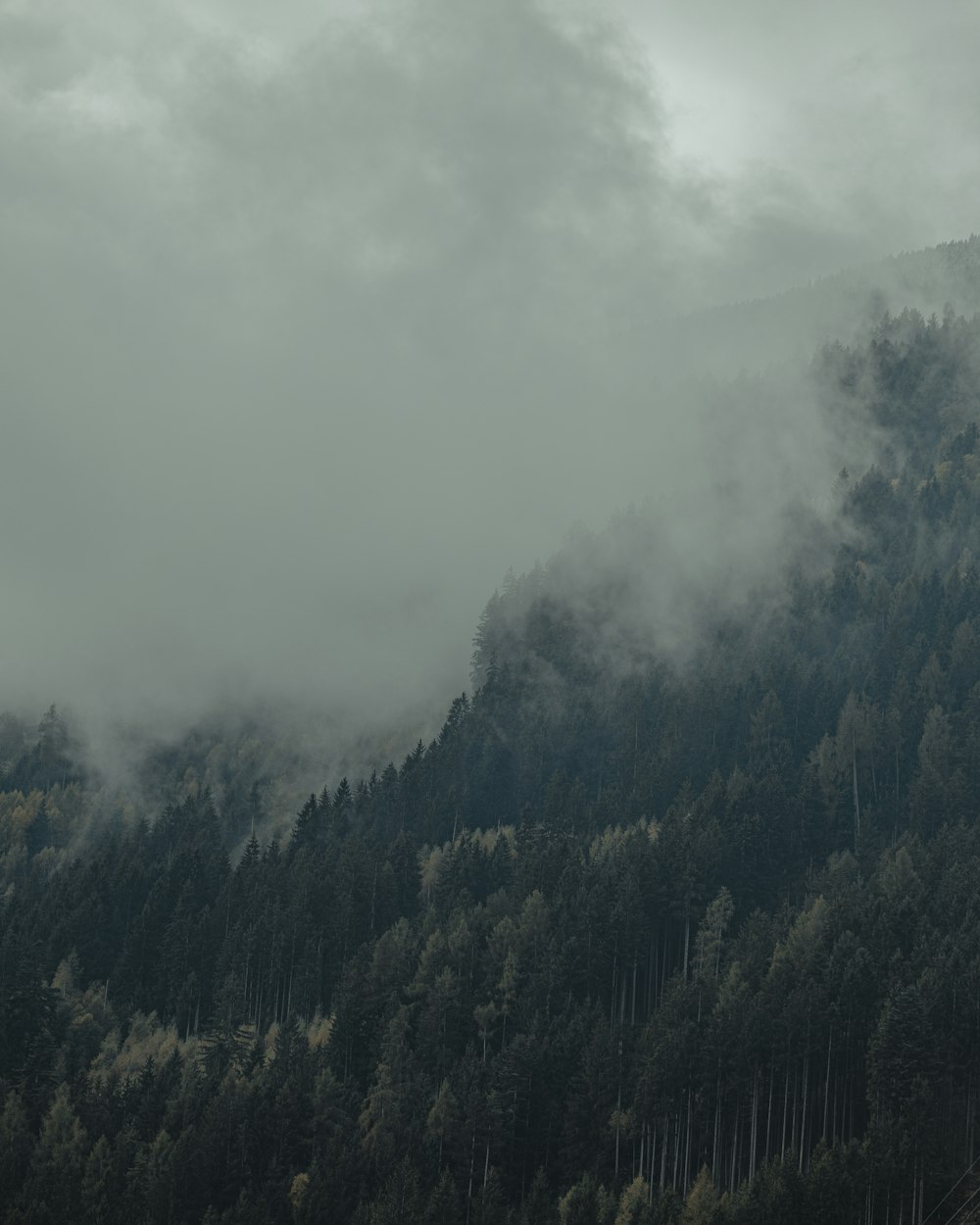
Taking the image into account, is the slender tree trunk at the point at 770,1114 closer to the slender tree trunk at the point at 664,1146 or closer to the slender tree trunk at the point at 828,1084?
the slender tree trunk at the point at 828,1084

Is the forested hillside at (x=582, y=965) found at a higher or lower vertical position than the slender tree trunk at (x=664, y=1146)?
higher

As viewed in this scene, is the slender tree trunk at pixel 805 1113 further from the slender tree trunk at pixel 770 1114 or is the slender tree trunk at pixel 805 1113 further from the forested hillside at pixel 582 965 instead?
the slender tree trunk at pixel 770 1114

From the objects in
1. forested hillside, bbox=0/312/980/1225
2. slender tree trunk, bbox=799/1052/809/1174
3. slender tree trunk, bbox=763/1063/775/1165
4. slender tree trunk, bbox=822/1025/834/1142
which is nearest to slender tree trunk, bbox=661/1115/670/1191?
forested hillside, bbox=0/312/980/1225

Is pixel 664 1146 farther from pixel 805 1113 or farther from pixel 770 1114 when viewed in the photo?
pixel 805 1113

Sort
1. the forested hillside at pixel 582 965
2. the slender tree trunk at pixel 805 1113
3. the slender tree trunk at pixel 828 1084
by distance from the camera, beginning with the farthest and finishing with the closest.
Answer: the forested hillside at pixel 582 965 < the slender tree trunk at pixel 805 1113 < the slender tree trunk at pixel 828 1084

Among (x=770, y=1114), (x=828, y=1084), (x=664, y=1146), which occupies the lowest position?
(x=664, y=1146)

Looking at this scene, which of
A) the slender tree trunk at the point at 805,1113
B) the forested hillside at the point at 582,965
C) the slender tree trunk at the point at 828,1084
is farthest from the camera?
the forested hillside at the point at 582,965

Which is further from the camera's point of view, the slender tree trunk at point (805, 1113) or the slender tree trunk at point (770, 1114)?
the slender tree trunk at point (770, 1114)

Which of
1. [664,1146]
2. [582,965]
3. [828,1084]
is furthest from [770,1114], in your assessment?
[582,965]

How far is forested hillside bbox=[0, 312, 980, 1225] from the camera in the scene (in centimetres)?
9838

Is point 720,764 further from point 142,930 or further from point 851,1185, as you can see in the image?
point 851,1185


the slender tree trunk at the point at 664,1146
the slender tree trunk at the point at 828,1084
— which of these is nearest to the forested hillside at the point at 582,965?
the slender tree trunk at the point at 828,1084

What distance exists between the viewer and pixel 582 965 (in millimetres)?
124562

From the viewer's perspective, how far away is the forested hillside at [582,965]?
98.4 m
